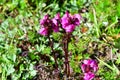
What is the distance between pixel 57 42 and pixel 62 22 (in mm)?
841

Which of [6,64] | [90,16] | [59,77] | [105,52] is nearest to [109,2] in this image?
[90,16]

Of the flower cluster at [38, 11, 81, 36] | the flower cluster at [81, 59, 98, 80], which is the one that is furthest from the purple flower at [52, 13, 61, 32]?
the flower cluster at [81, 59, 98, 80]

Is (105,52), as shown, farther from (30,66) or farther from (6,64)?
(6,64)

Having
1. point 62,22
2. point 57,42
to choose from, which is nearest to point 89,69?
point 62,22

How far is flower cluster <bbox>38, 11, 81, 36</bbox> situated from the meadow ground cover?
364 mm

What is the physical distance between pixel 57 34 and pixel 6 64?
22.3 inches

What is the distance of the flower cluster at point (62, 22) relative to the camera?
2084mm

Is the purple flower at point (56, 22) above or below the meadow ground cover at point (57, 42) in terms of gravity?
above

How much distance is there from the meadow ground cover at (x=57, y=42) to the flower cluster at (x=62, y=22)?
36cm

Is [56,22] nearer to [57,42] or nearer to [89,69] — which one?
[89,69]

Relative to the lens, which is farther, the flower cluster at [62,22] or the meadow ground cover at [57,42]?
the meadow ground cover at [57,42]

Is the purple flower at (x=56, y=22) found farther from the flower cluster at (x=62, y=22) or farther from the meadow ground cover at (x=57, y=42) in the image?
the meadow ground cover at (x=57, y=42)

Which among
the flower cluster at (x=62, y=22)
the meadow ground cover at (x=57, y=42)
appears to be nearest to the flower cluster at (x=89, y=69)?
the flower cluster at (x=62, y=22)

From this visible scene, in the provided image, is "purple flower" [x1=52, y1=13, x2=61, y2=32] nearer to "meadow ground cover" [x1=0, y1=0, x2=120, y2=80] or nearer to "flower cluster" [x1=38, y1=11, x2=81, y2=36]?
"flower cluster" [x1=38, y1=11, x2=81, y2=36]
